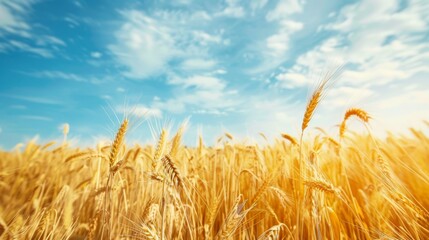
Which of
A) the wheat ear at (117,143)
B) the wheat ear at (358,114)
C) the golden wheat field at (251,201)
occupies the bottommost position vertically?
the golden wheat field at (251,201)

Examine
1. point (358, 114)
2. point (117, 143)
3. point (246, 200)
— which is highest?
point (358, 114)

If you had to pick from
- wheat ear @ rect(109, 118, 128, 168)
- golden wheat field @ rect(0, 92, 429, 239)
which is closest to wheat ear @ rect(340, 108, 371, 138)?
golden wheat field @ rect(0, 92, 429, 239)

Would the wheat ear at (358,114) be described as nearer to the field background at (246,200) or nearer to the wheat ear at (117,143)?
the field background at (246,200)

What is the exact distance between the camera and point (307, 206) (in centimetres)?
197

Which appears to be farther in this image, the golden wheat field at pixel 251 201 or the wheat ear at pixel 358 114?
the wheat ear at pixel 358 114

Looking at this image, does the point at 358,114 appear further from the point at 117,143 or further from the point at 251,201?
the point at 117,143

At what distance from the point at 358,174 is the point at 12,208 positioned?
3607mm

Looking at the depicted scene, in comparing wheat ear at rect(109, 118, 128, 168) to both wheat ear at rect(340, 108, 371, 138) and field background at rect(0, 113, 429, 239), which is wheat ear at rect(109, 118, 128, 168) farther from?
wheat ear at rect(340, 108, 371, 138)

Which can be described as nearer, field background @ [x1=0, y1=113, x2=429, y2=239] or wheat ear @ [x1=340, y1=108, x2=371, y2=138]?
field background @ [x1=0, y1=113, x2=429, y2=239]

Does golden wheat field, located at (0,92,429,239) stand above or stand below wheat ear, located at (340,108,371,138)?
below

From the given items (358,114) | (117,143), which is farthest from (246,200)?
(358,114)

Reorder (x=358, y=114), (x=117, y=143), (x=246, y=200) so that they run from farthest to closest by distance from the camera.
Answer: (x=358, y=114) → (x=117, y=143) → (x=246, y=200)

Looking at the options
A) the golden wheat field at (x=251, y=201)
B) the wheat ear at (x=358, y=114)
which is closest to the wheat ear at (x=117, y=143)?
the golden wheat field at (x=251, y=201)

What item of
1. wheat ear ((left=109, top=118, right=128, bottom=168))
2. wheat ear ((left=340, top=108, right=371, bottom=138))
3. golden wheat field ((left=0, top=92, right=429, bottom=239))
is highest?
wheat ear ((left=340, top=108, right=371, bottom=138))
